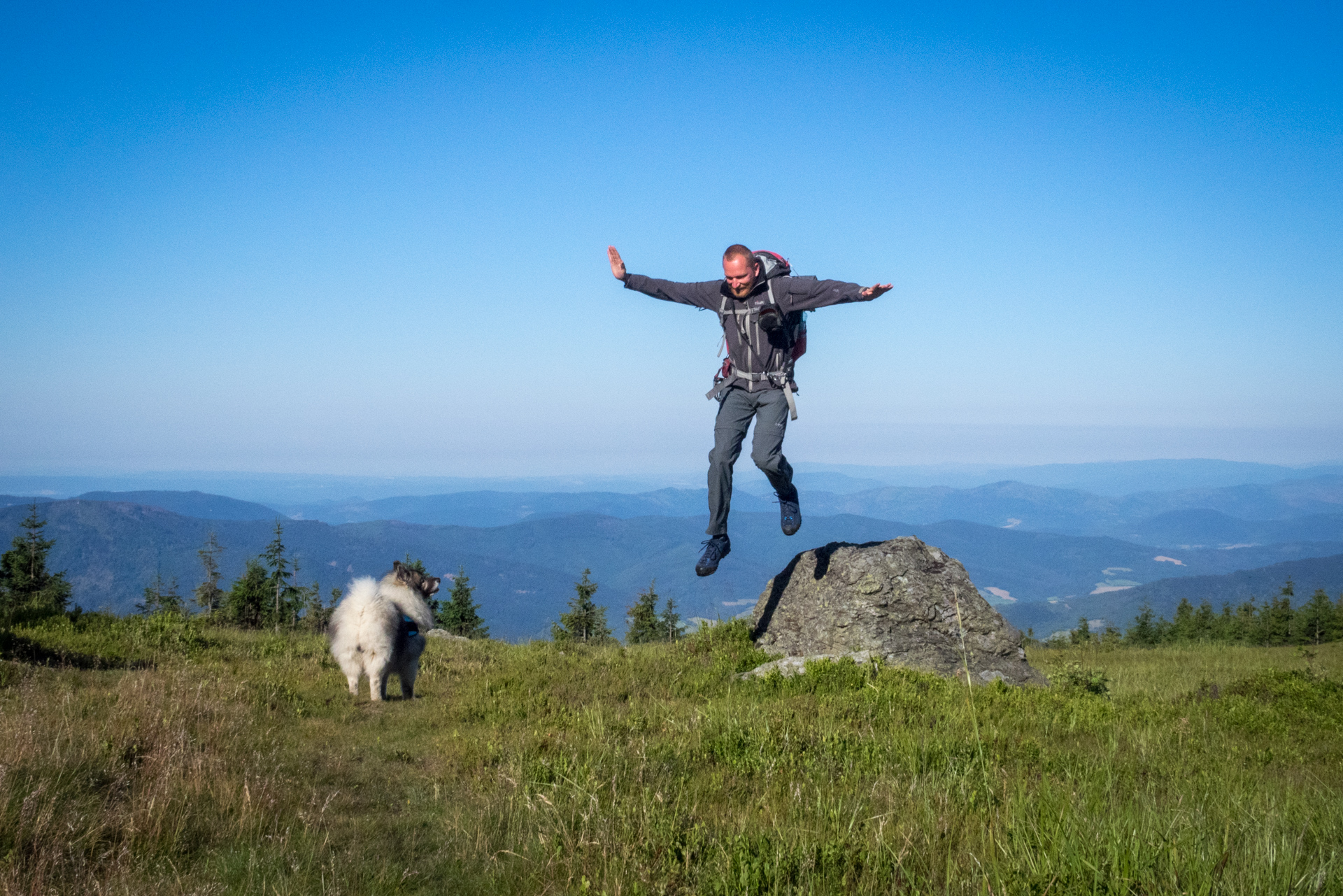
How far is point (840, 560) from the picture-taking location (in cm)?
1346

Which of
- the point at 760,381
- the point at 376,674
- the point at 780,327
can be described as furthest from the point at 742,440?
the point at 376,674

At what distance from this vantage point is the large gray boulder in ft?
39.7

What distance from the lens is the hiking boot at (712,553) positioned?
11016mm

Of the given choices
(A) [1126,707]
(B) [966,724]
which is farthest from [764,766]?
(A) [1126,707]

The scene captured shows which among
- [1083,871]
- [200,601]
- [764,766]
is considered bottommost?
[200,601]

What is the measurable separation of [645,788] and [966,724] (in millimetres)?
4050

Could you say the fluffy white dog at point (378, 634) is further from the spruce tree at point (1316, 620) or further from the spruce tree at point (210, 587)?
the spruce tree at point (1316, 620)

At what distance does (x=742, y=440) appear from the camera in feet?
36.4

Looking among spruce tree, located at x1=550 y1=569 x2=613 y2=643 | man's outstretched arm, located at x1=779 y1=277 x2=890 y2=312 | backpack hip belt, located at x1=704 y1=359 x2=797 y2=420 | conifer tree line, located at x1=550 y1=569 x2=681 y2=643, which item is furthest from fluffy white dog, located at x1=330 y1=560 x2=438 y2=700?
conifer tree line, located at x1=550 y1=569 x2=681 y2=643

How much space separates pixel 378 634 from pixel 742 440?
5.85 meters

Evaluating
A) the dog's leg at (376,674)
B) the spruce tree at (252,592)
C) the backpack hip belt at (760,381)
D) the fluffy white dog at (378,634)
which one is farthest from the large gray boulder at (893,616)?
the spruce tree at (252,592)

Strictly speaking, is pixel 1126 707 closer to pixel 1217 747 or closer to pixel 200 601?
pixel 1217 747

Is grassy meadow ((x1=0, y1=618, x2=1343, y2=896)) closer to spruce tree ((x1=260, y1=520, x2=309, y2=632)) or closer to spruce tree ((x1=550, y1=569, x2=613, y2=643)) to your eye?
spruce tree ((x1=550, y1=569, x2=613, y2=643))

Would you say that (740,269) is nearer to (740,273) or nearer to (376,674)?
(740,273)
